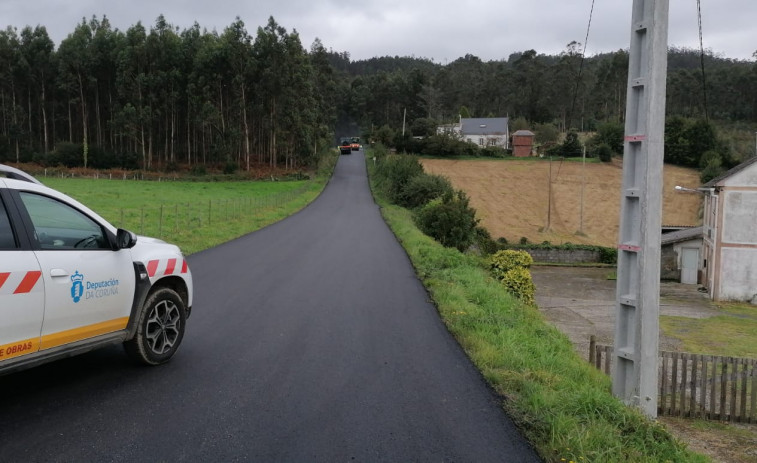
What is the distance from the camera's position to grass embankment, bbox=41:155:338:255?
74.0 ft

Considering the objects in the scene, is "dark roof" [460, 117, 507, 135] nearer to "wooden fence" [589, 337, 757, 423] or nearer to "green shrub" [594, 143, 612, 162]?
"green shrub" [594, 143, 612, 162]

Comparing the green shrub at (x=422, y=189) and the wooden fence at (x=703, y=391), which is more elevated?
the green shrub at (x=422, y=189)

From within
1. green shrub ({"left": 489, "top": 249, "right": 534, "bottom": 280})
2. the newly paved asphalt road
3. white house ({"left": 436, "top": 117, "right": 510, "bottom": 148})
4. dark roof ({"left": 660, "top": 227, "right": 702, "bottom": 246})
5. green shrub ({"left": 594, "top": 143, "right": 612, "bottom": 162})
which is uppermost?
white house ({"left": 436, "top": 117, "right": 510, "bottom": 148})

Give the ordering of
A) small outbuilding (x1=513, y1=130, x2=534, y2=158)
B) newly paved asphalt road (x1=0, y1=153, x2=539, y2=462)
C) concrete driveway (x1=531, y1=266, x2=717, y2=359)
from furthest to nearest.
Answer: small outbuilding (x1=513, y1=130, x2=534, y2=158)
concrete driveway (x1=531, y1=266, x2=717, y2=359)
newly paved asphalt road (x1=0, y1=153, x2=539, y2=462)

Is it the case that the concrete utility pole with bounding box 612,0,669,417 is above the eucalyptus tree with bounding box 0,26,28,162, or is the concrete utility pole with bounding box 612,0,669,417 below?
below

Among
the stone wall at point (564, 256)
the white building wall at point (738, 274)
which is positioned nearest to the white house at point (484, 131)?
the stone wall at point (564, 256)

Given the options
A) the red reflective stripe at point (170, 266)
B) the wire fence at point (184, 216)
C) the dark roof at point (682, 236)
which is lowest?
the dark roof at point (682, 236)

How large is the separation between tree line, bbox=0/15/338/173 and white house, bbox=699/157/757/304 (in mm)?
47675

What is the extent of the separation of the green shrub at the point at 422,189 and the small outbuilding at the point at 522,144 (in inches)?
2279

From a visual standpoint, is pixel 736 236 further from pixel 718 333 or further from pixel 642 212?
pixel 642 212

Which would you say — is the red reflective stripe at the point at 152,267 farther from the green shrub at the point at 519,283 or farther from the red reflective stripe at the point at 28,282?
the green shrub at the point at 519,283

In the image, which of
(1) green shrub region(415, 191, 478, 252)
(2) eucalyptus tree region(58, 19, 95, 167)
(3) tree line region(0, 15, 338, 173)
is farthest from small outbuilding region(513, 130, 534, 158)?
(1) green shrub region(415, 191, 478, 252)

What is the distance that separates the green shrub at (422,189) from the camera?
4125cm

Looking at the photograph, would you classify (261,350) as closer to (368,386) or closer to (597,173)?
(368,386)
